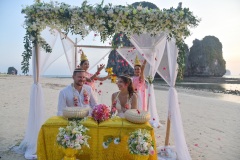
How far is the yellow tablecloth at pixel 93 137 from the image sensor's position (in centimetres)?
411

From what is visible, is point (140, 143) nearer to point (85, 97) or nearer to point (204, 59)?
point (85, 97)

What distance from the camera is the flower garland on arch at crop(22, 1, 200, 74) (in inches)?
195

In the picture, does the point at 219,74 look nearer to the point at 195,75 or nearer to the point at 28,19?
the point at 195,75

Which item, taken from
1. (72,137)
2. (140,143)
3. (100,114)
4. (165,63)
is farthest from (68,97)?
(165,63)

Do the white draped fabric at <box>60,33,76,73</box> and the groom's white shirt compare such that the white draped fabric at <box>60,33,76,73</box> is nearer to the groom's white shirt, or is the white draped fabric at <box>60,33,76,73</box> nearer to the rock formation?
the groom's white shirt

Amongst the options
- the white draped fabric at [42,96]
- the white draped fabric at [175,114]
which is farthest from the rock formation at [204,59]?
the white draped fabric at [175,114]

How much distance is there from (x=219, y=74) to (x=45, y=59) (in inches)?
3661

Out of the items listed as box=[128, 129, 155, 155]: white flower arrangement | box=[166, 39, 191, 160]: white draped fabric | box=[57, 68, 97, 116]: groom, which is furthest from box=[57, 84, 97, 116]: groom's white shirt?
box=[166, 39, 191, 160]: white draped fabric

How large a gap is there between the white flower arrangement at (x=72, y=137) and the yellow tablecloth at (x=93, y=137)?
0.28 m

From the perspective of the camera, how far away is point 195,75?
85.1 meters

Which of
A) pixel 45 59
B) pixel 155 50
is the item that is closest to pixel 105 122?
pixel 45 59

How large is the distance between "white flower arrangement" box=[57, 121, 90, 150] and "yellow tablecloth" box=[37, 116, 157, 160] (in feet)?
0.91

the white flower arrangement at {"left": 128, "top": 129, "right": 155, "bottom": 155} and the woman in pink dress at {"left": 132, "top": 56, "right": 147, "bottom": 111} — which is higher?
the woman in pink dress at {"left": 132, "top": 56, "right": 147, "bottom": 111}

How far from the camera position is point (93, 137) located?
413cm
